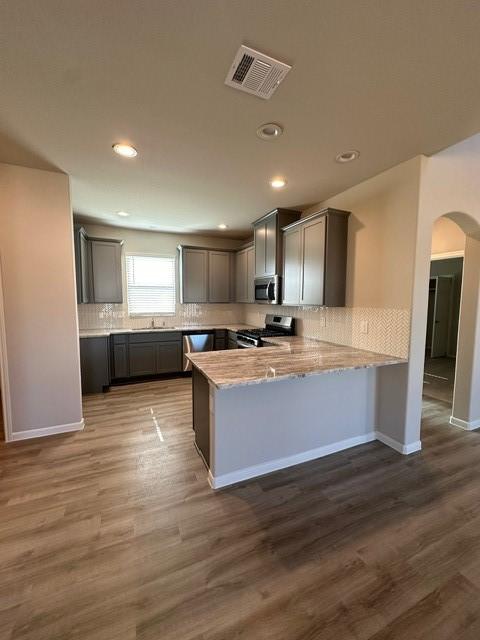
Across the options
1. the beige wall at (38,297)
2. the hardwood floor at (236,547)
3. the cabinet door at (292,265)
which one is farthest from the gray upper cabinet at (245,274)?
the hardwood floor at (236,547)

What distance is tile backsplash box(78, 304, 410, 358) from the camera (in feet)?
8.54

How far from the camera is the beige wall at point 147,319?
4.79 metres

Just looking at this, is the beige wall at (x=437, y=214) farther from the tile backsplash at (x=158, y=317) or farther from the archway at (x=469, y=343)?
the tile backsplash at (x=158, y=317)

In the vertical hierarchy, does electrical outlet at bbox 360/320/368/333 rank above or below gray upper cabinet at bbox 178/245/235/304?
below

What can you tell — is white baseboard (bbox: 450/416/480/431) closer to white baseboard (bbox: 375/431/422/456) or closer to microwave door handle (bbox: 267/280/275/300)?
white baseboard (bbox: 375/431/422/456)

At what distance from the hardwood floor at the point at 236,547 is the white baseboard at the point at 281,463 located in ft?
0.22

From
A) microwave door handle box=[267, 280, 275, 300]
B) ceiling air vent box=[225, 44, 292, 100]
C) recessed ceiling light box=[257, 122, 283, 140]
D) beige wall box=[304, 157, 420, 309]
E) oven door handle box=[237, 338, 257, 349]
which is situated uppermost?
recessed ceiling light box=[257, 122, 283, 140]

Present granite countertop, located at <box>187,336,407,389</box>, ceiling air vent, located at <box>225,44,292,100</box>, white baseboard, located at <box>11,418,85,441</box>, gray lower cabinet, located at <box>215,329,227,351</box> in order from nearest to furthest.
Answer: ceiling air vent, located at <box>225,44,292,100</box>
granite countertop, located at <box>187,336,407,389</box>
white baseboard, located at <box>11,418,85,441</box>
gray lower cabinet, located at <box>215,329,227,351</box>

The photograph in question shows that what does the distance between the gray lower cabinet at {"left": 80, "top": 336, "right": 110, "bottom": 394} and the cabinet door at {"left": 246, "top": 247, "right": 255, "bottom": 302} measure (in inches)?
99.1

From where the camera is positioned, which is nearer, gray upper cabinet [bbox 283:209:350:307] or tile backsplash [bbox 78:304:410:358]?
tile backsplash [bbox 78:304:410:358]

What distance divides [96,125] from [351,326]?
2996mm

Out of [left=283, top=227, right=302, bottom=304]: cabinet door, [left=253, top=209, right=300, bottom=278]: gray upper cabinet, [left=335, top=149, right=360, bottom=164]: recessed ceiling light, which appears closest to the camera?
[left=335, top=149, right=360, bottom=164]: recessed ceiling light

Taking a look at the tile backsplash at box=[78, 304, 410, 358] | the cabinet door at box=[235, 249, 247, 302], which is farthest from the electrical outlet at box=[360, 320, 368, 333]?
the cabinet door at box=[235, 249, 247, 302]

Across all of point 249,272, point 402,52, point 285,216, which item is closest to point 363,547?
point 402,52
